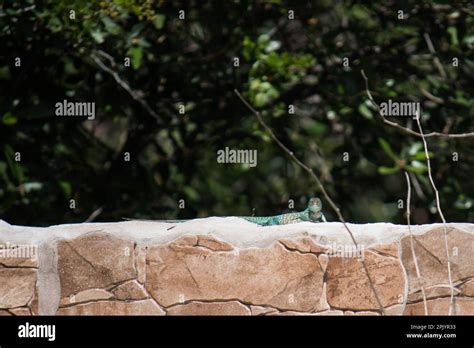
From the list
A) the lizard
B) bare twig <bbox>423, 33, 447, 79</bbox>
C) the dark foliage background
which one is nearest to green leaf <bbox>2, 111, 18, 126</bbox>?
the dark foliage background

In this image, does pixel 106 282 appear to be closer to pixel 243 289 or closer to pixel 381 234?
pixel 243 289

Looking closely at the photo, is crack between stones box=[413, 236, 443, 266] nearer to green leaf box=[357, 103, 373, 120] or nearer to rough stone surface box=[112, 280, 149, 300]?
rough stone surface box=[112, 280, 149, 300]

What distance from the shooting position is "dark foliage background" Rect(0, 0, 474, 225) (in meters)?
6.52

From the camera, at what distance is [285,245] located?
4.47 meters

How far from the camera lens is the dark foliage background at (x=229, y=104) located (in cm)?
652

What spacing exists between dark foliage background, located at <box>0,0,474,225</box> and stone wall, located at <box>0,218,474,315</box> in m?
2.02

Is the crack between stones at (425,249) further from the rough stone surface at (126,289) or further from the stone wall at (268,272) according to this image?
the rough stone surface at (126,289)

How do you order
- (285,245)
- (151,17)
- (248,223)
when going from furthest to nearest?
(151,17) < (248,223) < (285,245)

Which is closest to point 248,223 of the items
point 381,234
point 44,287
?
point 381,234

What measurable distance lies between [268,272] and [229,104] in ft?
8.69

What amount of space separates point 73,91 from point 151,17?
847 mm

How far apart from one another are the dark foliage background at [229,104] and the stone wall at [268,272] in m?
2.02

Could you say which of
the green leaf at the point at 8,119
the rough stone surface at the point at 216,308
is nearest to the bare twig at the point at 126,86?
the green leaf at the point at 8,119

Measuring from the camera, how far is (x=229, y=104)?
694 cm
